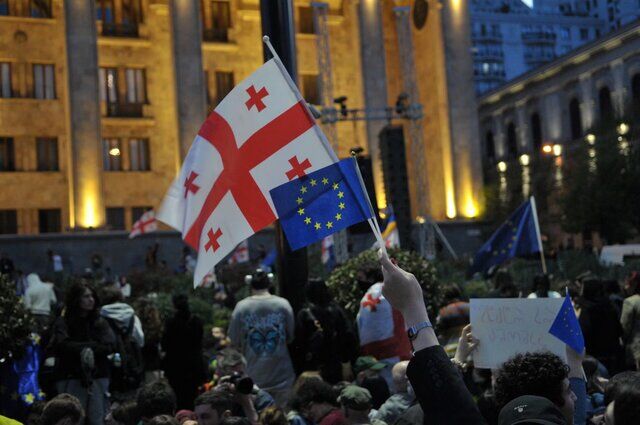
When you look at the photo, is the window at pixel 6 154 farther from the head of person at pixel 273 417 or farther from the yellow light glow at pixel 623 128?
the head of person at pixel 273 417

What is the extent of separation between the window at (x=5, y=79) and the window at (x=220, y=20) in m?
8.86

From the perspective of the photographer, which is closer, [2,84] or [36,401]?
[36,401]

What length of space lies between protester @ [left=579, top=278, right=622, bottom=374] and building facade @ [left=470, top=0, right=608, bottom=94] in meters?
88.1

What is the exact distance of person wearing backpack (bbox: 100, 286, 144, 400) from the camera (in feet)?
26.8

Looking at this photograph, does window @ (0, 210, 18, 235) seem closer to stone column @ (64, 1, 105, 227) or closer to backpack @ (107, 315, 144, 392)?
stone column @ (64, 1, 105, 227)

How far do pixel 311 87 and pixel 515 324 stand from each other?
136ft

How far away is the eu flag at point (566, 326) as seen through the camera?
4807 mm

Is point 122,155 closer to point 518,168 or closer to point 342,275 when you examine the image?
point 518,168

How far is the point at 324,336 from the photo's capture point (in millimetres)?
8430

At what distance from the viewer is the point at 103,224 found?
38.6 metres

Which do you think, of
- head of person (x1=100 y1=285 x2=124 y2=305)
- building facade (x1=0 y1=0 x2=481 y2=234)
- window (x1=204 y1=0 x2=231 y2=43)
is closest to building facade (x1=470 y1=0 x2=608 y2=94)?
building facade (x1=0 y1=0 x2=481 y2=234)

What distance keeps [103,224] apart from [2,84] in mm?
7478

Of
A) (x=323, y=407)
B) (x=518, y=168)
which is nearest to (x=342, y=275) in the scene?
(x=323, y=407)

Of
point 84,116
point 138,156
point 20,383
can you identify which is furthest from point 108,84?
point 20,383
